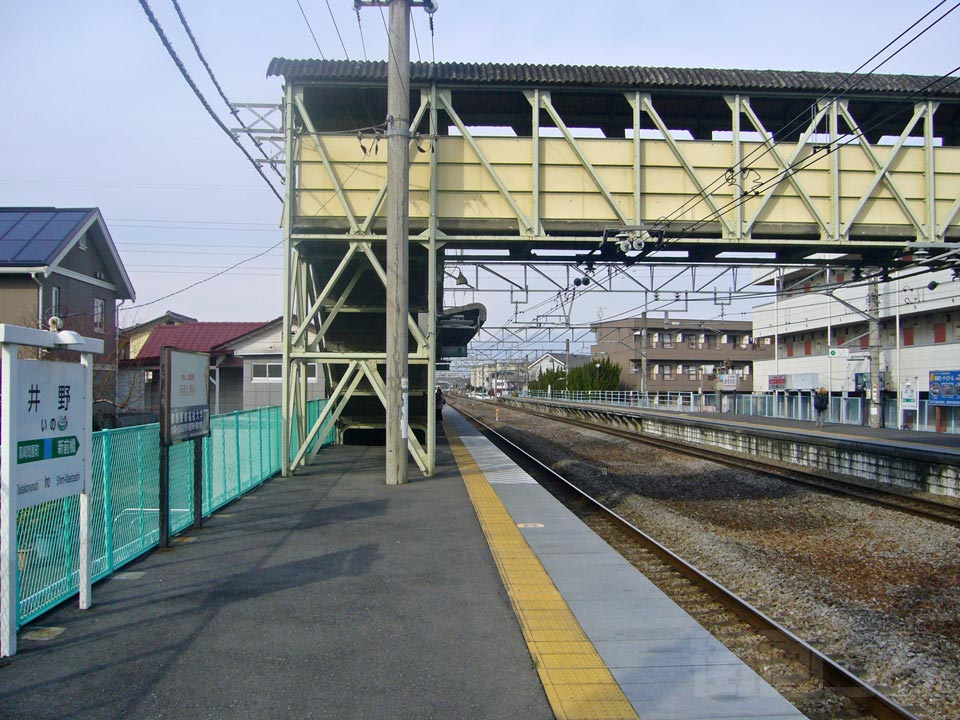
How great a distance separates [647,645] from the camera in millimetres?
5492

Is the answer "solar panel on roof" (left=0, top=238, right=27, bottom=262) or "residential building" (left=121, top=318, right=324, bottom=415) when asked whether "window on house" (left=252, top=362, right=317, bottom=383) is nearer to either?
"residential building" (left=121, top=318, right=324, bottom=415)

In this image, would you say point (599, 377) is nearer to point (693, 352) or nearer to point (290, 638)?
point (693, 352)

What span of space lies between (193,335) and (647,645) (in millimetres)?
33289

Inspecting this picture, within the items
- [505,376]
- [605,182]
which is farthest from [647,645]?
[505,376]

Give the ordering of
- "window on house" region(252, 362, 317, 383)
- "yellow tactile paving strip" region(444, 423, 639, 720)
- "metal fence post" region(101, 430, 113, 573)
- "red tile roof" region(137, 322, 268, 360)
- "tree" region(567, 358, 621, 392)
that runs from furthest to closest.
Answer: "tree" region(567, 358, 621, 392) < "red tile roof" region(137, 322, 268, 360) < "window on house" region(252, 362, 317, 383) < "metal fence post" region(101, 430, 113, 573) < "yellow tactile paving strip" region(444, 423, 639, 720)

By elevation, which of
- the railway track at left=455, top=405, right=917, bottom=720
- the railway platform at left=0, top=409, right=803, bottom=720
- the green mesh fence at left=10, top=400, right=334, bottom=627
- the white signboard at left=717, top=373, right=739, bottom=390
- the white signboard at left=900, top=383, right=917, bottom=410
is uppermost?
the white signboard at left=717, top=373, right=739, bottom=390

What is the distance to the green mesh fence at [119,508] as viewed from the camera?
19.4 ft

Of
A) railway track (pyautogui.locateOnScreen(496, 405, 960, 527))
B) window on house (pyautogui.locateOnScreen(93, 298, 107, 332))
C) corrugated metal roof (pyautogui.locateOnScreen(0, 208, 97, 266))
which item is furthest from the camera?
window on house (pyautogui.locateOnScreen(93, 298, 107, 332))

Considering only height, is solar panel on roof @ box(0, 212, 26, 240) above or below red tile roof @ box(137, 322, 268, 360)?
above

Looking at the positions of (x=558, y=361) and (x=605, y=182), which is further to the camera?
(x=558, y=361)

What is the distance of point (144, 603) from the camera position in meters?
6.34

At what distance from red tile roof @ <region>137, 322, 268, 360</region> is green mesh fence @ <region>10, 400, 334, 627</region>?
78.9ft

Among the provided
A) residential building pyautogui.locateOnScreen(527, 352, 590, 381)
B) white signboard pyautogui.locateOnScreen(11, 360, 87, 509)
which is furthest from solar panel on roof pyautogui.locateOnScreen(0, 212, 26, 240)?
residential building pyautogui.locateOnScreen(527, 352, 590, 381)

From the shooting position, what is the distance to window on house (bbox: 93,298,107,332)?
26.6 meters
